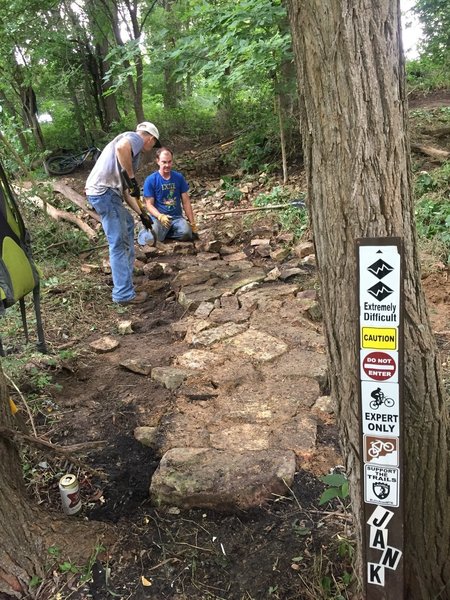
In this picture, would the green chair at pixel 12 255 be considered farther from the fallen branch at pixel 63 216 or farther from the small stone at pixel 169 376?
the fallen branch at pixel 63 216

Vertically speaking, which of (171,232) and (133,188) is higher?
(133,188)

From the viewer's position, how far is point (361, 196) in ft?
4.06

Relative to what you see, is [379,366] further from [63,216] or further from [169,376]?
[63,216]

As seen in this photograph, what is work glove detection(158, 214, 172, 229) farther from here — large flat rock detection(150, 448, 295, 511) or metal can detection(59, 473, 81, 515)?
metal can detection(59, 473, 81, 515)

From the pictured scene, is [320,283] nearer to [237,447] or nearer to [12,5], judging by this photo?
[237,447]

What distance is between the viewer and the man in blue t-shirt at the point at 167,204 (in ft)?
19.4

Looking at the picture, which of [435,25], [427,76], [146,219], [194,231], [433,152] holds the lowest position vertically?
[194,231]

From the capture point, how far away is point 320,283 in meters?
1.45

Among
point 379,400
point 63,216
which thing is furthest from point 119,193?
point 379,400

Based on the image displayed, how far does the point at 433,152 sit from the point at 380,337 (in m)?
6.71

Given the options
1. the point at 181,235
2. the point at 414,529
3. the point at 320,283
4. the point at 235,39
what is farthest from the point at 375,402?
the point at 235,39

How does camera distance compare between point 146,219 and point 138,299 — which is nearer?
point 138,299

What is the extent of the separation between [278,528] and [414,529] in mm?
706

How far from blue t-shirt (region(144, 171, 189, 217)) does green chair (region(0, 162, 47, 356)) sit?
297 centimetres
